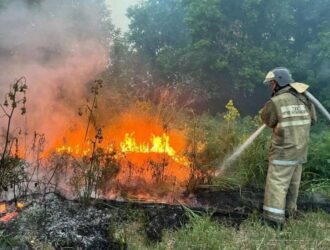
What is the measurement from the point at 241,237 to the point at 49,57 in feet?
→ 25.3

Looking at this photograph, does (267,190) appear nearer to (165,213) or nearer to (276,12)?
(165,213)

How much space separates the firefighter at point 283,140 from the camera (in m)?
5.59

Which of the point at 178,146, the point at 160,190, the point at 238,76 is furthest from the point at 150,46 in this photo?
the point at 160,190

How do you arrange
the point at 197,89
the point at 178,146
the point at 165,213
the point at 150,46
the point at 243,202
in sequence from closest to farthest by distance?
the point at 165,213 < the point at 243,202 < the point at 178,146 < the point at 197,89 < the point at 150,46

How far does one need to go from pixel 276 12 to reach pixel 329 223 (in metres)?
16.3

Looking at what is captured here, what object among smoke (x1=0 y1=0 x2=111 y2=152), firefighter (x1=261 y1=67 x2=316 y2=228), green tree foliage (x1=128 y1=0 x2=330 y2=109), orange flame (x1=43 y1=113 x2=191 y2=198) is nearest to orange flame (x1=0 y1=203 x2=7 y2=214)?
orange flame (x1=43 y1=113 x2=191 y2=198)

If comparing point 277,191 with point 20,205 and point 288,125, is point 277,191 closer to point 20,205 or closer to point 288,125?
point 288,125

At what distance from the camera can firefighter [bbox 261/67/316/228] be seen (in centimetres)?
559

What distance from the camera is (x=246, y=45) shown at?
20.6 meters

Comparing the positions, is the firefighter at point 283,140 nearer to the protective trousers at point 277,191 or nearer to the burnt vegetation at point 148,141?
the protective trousers at point 277,191

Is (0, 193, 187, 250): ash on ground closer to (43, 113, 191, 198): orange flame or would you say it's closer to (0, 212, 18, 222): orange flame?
(0, 212, 18, 222): orange flame

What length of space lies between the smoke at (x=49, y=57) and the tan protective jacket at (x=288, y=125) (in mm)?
5246

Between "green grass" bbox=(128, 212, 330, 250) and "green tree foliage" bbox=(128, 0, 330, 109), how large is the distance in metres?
14.3

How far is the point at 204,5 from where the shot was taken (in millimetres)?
20391
